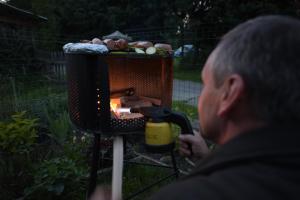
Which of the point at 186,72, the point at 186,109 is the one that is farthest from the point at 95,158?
the point at 186,72

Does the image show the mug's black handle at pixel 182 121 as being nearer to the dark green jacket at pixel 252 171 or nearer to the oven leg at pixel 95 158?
the oven leg at pixel 95 158

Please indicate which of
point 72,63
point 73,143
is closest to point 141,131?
point 72,63

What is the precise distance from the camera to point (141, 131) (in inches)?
98.4

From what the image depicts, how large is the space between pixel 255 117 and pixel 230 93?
77 mm

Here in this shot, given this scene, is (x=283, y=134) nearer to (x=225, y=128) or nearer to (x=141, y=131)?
(x=225, y=128)

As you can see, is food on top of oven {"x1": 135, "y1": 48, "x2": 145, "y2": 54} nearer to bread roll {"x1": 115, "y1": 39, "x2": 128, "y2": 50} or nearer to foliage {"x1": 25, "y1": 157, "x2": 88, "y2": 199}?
bread roll {"x1": 115, "y1": 39, "x2": 128, "y2": 50}

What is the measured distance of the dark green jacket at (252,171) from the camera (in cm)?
71

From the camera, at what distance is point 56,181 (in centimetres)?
278

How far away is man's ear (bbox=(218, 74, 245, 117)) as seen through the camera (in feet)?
2.67

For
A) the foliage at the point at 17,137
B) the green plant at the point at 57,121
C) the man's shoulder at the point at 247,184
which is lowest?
the green plant at the point at 57,121

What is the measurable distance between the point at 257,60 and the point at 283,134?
0.55ft

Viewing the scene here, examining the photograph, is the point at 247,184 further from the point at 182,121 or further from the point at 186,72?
the point at 186,72

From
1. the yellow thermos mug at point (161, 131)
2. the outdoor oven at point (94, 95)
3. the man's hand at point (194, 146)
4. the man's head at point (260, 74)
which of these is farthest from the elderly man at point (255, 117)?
the outdoor oven at point (94, 95)

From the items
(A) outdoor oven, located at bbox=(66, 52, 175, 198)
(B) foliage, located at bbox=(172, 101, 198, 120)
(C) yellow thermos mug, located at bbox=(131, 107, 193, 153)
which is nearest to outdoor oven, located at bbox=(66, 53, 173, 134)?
(A) outdoor oven, located at bbox=(66, 52, 175, 198)
